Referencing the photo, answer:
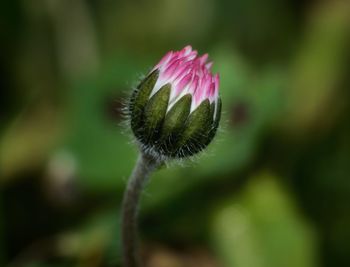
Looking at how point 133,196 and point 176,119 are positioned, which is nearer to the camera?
point 176,119

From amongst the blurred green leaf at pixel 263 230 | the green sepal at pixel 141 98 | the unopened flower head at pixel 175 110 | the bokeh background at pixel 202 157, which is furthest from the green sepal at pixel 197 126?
the blurred green leaf at pixel 263 230

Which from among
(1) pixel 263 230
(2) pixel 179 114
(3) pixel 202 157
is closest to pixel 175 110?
(2) pixel 179 114

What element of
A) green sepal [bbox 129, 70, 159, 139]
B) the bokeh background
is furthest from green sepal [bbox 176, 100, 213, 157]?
the bokeh background

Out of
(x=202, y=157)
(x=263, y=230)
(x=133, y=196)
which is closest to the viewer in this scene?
(x=133, y=196)

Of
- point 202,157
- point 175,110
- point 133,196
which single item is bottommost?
point 133,196

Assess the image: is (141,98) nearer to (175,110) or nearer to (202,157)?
(175,110)

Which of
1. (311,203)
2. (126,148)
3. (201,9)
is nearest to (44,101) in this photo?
(126,148)

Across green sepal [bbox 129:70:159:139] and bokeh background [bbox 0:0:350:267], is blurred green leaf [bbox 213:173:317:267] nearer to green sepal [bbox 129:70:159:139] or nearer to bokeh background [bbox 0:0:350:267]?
bokeh background [bbox 0:0:350:267]
